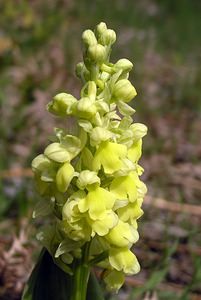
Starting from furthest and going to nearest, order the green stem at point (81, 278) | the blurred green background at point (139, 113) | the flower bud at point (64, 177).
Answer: the blurred green background at point (139, 113) < the green stem at point (81, 278) < the flower bud at point (64, 177)

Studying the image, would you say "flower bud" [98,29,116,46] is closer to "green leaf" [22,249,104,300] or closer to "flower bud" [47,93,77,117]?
"flower bud" [47,93,77,117]

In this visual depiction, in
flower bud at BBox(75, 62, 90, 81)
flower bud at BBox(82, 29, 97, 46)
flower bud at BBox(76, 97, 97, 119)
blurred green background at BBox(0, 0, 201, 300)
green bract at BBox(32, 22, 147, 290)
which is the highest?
flower bud at BBox(82, 29, 97, 46)

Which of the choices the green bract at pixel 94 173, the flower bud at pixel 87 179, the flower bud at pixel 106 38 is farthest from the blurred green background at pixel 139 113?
the flower bud at pixel 106 38

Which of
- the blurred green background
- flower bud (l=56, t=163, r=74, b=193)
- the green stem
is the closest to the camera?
flower bud (l=56, t=163, r=74, b=193)

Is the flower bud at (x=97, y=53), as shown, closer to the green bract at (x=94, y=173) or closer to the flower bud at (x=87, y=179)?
the green bract at (x=94, y=173)

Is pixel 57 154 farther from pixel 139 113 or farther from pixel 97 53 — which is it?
pixel 139 113

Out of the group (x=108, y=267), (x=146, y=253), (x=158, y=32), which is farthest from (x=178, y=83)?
(x=108, y=267)

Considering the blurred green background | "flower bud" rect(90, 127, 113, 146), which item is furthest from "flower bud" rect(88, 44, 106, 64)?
the blurred green background

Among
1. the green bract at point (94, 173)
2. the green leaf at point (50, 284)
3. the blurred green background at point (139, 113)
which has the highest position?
the green bract at point (94, 173)

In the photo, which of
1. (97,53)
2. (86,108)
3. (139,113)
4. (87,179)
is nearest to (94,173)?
(87,179)

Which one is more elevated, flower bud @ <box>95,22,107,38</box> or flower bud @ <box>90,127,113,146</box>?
flower bud @ <box>95,22,107,38</box>
